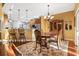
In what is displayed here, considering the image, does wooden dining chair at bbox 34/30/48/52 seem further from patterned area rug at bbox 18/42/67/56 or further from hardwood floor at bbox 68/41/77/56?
hardwood floor at bbox 68/41/77/56

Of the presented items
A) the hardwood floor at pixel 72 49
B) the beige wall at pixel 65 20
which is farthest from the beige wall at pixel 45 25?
the hardwood floor at pixel 72 49

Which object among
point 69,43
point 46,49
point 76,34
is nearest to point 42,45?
point 46,49

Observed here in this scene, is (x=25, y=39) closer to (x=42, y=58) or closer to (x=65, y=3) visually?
(x=42, y=58)

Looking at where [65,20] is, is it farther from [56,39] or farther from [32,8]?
[32,8]

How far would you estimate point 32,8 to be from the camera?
73.9 inches

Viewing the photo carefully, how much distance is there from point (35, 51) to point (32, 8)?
599 millimetres

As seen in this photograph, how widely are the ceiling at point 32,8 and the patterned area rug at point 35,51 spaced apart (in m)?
0.38

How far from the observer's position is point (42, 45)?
6.26 ft

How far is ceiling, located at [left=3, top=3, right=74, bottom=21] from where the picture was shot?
6.11ft

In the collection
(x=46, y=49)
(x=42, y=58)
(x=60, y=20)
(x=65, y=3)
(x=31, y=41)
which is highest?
(x=65, y=3)

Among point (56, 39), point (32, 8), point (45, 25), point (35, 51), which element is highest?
point (32, 8)

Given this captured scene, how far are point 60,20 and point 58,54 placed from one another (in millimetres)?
475

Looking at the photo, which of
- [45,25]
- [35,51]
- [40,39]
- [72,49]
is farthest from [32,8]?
[72,49]

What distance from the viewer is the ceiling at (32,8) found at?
6.11 feet
